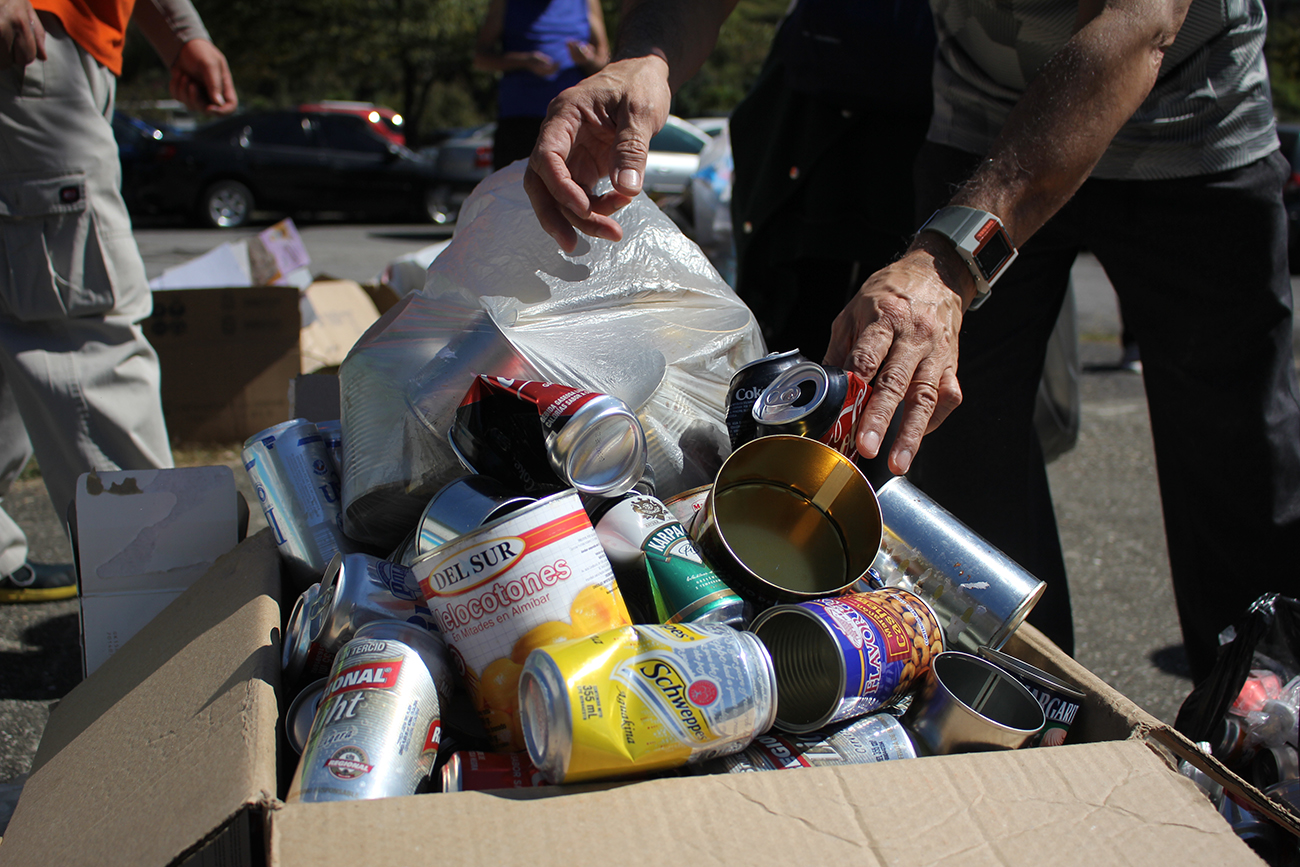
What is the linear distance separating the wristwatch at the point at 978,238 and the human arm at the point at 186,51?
186 centimetres

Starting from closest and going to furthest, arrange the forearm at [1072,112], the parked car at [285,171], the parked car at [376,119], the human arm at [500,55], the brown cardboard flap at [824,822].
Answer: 1. the brown cardboard flap at [824,822]
2. the forearm at [1072,112]
3. the human arm at [500,55]
4. the parked car at [285,171]
5. the parked car at [376,119]

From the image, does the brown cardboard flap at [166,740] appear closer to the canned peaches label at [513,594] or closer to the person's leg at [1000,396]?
the canned peaches label at [513,594]

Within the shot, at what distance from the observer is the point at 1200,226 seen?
5.11ft

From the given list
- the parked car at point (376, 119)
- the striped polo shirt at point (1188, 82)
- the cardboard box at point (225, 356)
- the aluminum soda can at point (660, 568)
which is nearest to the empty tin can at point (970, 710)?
the aluminum soda can at point (660, 568)

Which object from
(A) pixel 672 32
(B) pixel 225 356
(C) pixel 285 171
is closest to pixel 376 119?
(C) pixel 285 171

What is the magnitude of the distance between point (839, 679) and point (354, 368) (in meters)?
0.83

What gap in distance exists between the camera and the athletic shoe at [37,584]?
2141 mm

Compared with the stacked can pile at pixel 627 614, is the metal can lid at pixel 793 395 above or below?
above

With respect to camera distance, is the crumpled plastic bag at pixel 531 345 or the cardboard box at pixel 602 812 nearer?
the cardboard box at pixel 602 812

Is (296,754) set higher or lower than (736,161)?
lower

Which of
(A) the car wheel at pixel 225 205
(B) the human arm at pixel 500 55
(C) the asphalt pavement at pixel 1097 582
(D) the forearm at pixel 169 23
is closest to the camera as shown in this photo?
(C) the asphalt pavement at pixel 1097 582

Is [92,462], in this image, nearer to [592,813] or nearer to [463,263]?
[463,263]

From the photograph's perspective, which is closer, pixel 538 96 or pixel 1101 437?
pixel 538 96

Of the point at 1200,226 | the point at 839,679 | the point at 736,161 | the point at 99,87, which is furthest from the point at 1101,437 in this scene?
the point at 99,87
